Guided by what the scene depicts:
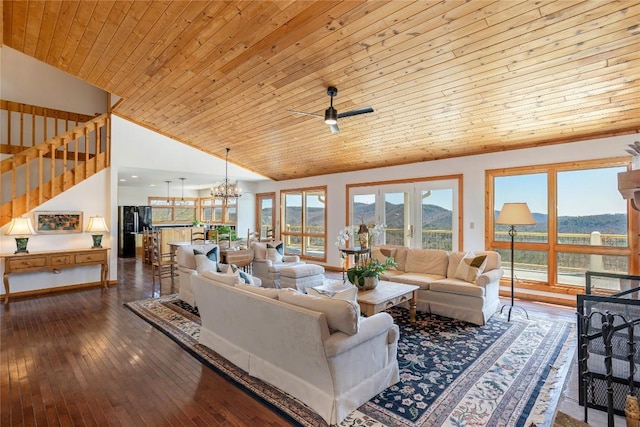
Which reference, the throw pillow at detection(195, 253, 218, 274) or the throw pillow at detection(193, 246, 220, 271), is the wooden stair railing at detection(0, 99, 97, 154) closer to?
the throw pillow at detection(193, 246, 220, 271)

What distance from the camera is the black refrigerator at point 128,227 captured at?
10.5 m

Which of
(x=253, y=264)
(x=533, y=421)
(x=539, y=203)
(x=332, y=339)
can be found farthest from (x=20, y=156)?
(x=539, y=203)

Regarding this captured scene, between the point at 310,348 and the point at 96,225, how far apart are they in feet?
19.7

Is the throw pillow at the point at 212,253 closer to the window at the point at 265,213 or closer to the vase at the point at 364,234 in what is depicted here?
the vase at the point at 364,234

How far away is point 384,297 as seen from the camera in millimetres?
3691

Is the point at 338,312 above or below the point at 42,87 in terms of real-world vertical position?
below

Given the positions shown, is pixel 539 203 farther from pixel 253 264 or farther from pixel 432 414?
pixel 253 264

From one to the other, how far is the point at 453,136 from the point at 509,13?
2695mm

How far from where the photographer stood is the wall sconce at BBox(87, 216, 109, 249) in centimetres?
628

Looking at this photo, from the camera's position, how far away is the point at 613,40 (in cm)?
302

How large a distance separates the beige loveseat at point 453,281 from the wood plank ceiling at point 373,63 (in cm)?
212

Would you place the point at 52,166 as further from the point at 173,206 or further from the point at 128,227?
the point at 173,206

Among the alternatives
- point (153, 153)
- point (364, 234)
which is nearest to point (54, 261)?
point (153, 153)

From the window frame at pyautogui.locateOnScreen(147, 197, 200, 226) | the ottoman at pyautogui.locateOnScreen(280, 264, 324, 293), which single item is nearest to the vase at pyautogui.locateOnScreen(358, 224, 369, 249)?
the ottoman at pyautogui.locateOnScreen(280, 264, 324, 293)
